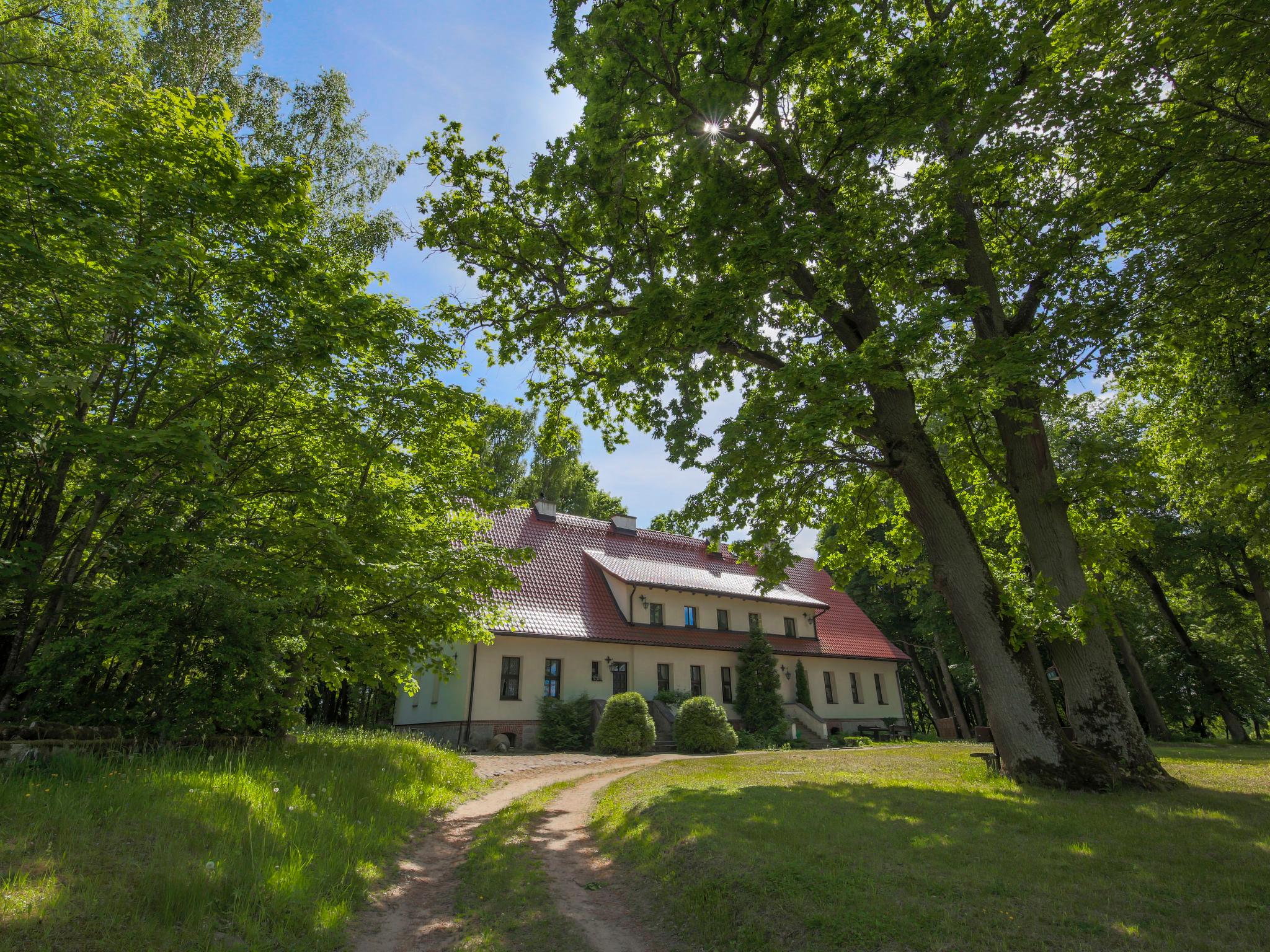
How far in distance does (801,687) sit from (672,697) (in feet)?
25.5

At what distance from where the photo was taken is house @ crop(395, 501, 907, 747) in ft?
71.6

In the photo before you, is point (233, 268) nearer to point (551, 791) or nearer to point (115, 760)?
point (115, 760)

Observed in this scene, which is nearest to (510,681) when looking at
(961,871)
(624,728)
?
(624,728)

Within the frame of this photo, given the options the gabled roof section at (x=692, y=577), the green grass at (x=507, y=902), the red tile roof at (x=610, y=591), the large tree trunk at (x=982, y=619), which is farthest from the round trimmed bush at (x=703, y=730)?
the green grass at (x=507, y=902)

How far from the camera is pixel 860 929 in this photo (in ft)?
14.2

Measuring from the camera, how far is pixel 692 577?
94.4ft

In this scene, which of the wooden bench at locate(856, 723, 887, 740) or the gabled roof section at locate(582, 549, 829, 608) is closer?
the gabled roof section at locate(582, 549, 829, 608)

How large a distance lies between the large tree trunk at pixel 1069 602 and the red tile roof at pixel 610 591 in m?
13.2

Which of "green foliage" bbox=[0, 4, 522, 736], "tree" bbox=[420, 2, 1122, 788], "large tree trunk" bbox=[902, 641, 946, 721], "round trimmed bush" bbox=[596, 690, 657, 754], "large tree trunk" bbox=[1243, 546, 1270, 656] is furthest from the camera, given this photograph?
"large tree trunk" bbox=[902, 641, 946, 721]

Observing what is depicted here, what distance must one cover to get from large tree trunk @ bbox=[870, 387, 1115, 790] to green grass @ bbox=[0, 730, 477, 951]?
8717mm

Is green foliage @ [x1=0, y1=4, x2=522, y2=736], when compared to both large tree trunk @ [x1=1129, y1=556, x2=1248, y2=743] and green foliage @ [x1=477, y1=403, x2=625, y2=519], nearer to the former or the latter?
green foliage @ [x1=477, y1=403, x2=625, y2=519]

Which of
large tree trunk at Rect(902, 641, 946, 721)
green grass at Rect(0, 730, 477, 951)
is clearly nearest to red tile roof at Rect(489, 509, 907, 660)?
large tree trunk at Rect(902, 641, 946, 721)

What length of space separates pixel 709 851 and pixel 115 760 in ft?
21.3

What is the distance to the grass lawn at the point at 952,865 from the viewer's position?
432 cm
